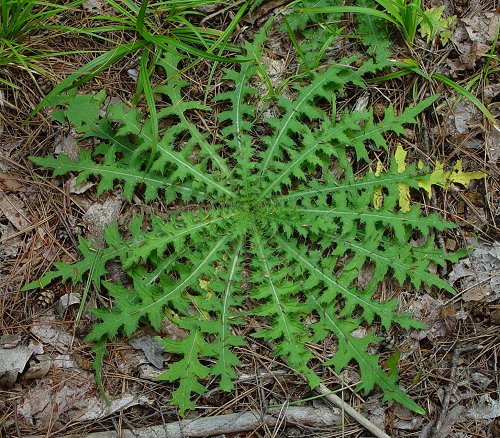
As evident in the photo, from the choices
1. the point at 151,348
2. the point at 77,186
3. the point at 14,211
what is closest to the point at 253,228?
the point at 151,348

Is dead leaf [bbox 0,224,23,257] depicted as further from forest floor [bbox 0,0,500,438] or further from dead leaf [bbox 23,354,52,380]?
dead leaf [bbox 23,354,52,380]

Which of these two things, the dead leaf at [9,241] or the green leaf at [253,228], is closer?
the green leaf at [253,228]

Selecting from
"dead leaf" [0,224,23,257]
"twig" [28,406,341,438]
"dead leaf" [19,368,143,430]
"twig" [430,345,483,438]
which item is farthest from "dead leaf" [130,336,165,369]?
"twig" [430,345,483,438]

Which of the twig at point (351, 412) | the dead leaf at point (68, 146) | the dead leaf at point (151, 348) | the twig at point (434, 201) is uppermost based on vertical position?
the dead leaf at point (68, 146)

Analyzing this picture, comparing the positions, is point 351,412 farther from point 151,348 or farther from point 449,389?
point 151,348

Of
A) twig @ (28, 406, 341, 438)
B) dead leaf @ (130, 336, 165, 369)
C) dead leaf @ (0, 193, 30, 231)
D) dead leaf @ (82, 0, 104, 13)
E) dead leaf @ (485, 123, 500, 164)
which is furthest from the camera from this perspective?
dead leaf @ (82, 0, 104, 13)

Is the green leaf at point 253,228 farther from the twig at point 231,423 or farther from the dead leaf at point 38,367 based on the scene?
the dead leaf at point 38,367

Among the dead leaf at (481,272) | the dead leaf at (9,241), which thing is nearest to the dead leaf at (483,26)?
the dead leaf at (481,272)
